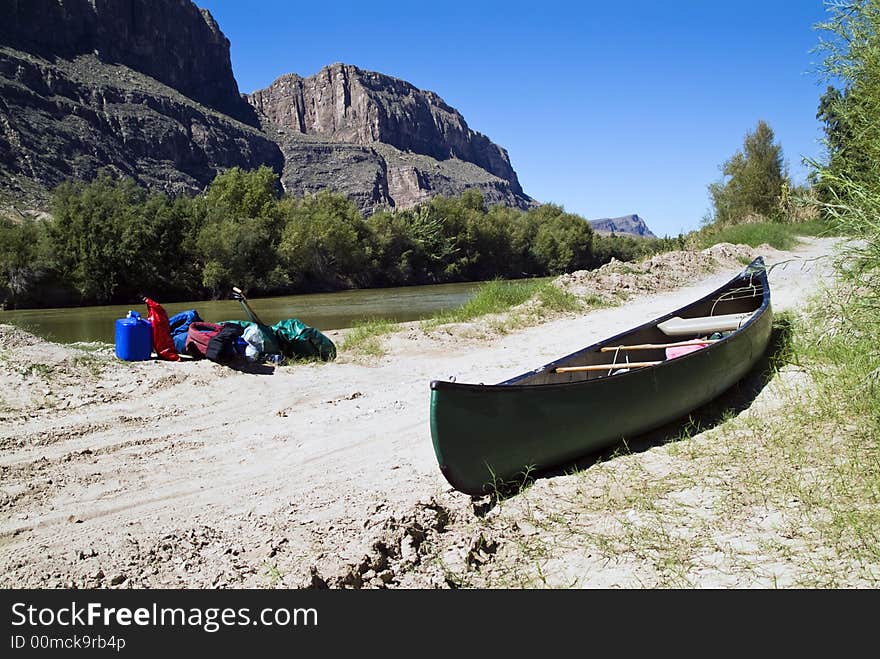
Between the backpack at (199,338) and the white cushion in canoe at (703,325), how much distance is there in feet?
19.9

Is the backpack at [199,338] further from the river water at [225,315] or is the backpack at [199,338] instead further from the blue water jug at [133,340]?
the river water at [225,315]

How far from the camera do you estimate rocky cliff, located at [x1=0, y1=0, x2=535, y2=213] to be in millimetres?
93125

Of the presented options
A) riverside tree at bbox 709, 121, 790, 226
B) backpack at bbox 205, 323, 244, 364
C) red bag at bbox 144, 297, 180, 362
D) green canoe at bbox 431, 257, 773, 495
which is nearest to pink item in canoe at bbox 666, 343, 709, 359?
green canoe at bbox 431, 257, 773, 495

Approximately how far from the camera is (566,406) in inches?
203

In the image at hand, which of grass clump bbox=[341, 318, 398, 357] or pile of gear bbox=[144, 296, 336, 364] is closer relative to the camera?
pile of gear bbox=[144, 296, 336, 364]

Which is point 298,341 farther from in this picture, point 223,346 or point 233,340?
point 223,346

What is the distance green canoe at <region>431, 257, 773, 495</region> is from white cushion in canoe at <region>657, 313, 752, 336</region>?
0.67m

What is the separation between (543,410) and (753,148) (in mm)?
40350

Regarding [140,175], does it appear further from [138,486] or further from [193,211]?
[138,486]

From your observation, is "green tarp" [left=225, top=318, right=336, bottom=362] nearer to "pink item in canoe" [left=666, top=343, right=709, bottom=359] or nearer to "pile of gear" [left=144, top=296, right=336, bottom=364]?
"pile of gear" [left=144, top=296, right=336, bottom=364]

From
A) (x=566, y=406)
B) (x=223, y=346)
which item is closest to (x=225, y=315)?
(x=223, y=346)

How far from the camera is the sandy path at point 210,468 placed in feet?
13.1

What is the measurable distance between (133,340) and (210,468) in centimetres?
449

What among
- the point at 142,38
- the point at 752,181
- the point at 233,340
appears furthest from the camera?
the point at 142,38
